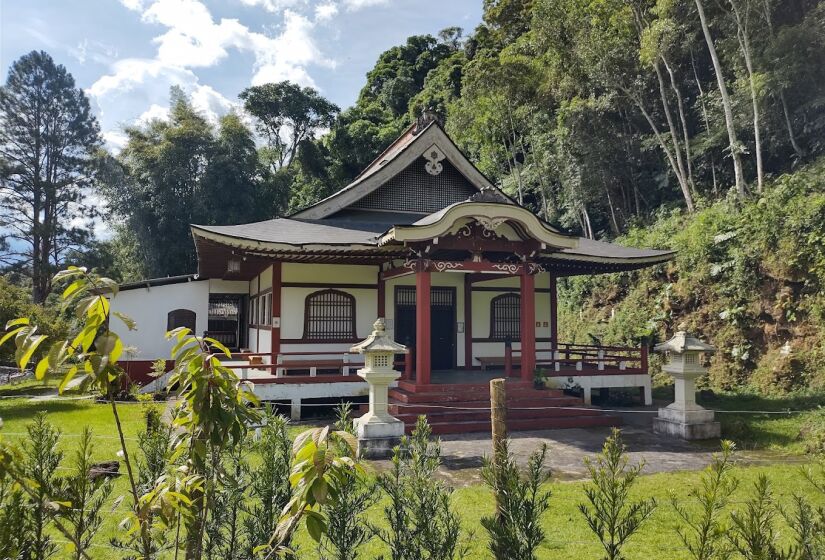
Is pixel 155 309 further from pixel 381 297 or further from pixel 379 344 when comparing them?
pixel 379 344

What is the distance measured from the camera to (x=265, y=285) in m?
16.0

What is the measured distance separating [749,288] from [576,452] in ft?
30.9

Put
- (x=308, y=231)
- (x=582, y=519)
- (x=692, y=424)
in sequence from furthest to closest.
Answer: (x=308, y=231) < (x=692, y=424) < (x=582, y=519)

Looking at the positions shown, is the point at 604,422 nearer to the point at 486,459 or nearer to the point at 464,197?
the point at 464,197

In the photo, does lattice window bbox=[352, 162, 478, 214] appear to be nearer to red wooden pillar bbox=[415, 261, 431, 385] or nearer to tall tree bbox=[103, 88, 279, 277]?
red wooden pillar bbox=[415, 261, 431, 385]

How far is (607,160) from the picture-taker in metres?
24.1

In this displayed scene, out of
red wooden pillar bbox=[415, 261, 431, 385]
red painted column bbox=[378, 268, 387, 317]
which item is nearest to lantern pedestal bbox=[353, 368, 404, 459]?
red wooden pillar bbox=[415, 261, 431, 385]

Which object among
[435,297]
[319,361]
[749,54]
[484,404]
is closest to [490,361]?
[435,297]

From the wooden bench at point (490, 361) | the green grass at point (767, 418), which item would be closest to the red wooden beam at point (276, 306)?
the wooden bench at point (490, 361)

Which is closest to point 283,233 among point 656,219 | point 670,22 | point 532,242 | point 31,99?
point 532,242

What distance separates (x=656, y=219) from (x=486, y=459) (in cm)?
2250

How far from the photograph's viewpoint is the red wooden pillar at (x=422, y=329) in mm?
11570

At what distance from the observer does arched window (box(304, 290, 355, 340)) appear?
13609 millimetres

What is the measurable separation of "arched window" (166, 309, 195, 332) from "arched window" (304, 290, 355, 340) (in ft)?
22.7
